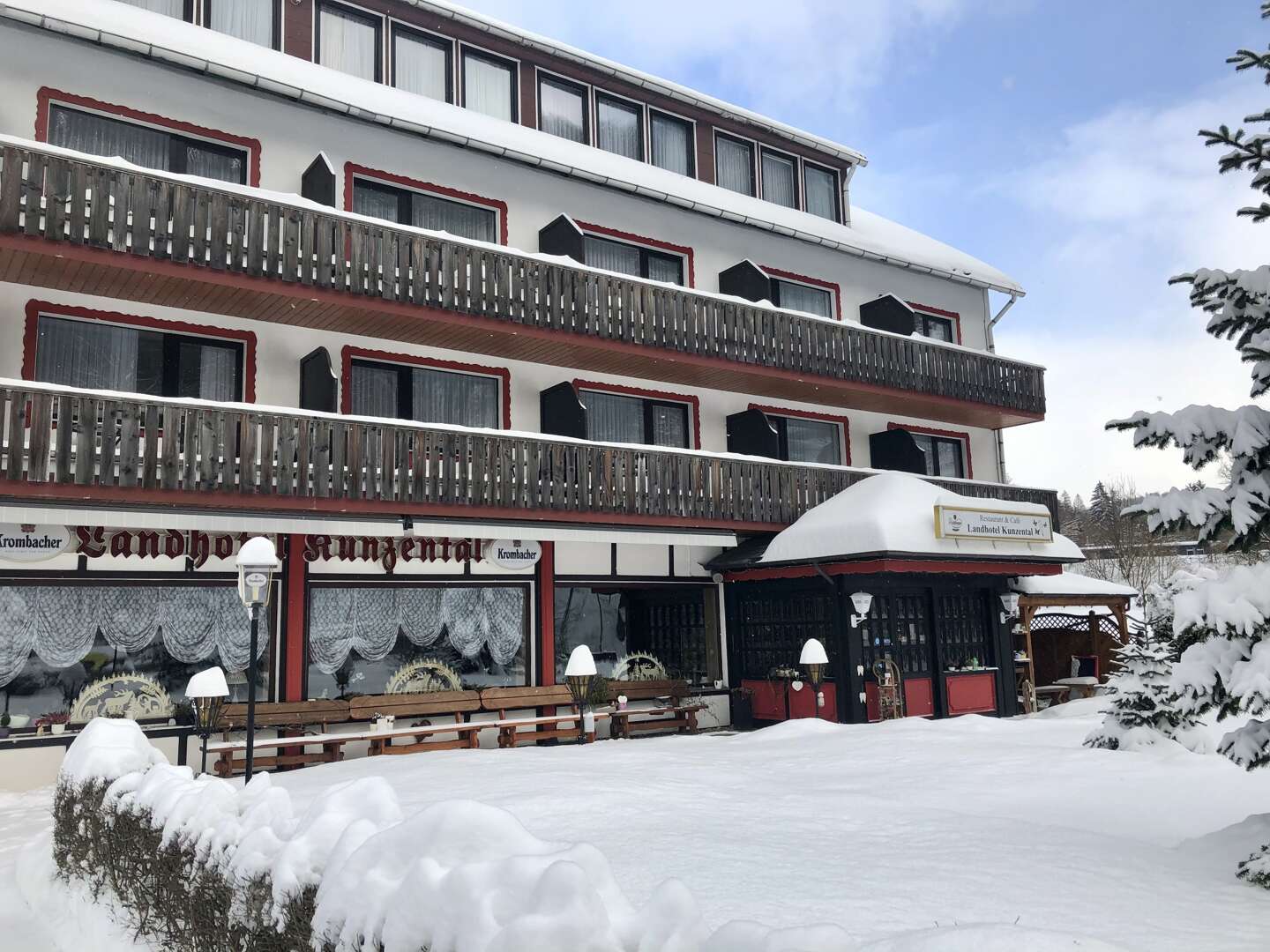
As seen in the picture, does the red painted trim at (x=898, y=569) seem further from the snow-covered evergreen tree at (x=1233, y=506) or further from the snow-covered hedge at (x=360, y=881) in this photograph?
the snow-covered hedge at (x=360, y=881)

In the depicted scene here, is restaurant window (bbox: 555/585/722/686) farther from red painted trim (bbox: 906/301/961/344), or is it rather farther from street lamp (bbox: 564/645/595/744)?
red painted trim (bbox: 906/301/961/344)

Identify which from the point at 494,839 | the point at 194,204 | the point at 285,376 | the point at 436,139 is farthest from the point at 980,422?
the point at 494,839

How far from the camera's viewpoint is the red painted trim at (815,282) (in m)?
22.1

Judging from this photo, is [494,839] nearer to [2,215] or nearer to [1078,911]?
[1078,911]

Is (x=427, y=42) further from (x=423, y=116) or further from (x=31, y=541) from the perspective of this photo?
(x=31, y=541)

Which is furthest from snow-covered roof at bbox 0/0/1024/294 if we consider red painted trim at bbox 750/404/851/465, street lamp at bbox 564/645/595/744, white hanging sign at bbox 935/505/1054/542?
street lamp at bbox 564/645/595/744

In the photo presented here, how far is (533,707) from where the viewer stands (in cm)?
1698

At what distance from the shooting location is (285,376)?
15945 mm

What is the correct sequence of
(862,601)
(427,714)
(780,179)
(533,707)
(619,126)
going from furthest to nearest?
1. (780,179)
2. (619,126)
3. (862,601)
4. (533,707)
5. (427,714)

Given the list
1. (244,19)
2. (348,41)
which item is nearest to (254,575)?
(244,19)

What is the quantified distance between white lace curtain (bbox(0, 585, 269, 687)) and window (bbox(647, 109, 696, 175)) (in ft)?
41.6

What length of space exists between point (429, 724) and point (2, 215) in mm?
8929

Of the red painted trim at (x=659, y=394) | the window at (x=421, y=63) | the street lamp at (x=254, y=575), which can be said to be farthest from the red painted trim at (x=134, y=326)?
the window at (x=421, y=63)

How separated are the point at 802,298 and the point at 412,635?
11.3 metres
